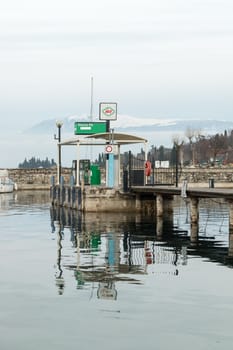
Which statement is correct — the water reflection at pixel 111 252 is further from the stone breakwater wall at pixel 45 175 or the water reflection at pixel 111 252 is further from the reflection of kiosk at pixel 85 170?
the stone breakwater wall at pixel 45 175

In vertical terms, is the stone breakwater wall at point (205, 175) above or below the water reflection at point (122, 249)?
above

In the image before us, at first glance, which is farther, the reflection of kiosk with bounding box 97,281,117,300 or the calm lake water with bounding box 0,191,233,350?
the reflection of kiosk with bounding box 97,281,117,300

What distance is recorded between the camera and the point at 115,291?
52.0 feet

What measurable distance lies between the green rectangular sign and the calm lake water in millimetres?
13604

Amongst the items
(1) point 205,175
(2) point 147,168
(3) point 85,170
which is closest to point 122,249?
(2) point 147,168

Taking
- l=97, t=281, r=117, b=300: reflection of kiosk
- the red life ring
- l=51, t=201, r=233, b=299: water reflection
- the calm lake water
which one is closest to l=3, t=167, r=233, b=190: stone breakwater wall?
the red life ring

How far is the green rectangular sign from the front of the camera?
42094mm

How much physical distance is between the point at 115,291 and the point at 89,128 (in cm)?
2701

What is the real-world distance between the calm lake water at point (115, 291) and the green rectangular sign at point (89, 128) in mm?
13604

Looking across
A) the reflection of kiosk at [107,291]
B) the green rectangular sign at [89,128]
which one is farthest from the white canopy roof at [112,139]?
the reflection of kiosk at [107,291]

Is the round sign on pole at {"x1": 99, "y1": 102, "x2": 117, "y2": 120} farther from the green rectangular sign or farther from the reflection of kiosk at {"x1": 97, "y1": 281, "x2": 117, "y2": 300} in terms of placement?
the reflection of kiosk at {"x1": 97, "y1": 281, "x2": 117, "y2": 300}

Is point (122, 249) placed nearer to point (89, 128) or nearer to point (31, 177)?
point (89, 128)

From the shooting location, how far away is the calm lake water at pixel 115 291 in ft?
40.0

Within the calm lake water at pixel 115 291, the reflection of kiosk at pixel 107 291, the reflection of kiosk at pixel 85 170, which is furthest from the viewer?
the reflection of kiosk at pixel 85 170
